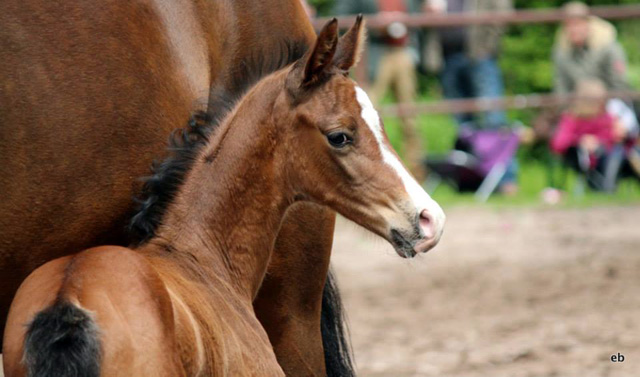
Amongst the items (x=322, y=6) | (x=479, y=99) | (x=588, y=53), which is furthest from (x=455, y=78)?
(x=322, y=6)

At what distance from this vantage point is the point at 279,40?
400 cm

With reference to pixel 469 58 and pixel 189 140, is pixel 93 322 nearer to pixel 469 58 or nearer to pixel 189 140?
pixel 189 140

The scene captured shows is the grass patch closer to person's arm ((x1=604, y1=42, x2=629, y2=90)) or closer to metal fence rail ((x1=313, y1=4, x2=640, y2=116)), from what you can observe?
metal fence rail ((x1=313, y1=4, x2=640, y2=116))

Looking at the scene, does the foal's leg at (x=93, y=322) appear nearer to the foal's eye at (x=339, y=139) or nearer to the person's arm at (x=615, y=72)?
the foal's eye at (x=339, y=139)

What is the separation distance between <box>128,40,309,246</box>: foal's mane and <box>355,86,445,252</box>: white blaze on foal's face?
0.37 meters

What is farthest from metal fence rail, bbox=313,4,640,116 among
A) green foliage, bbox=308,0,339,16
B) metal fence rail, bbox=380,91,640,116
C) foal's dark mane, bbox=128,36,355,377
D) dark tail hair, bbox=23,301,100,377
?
dark tail hair, bbox=23,301,100,377

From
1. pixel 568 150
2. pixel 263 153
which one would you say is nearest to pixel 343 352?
pixel 263 153

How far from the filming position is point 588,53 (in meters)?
10.7

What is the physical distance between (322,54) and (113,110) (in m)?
0.67

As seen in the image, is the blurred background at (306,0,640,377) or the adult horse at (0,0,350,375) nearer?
the adult horse at (0,0,350,375)

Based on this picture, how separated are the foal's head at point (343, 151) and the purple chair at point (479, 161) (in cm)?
686

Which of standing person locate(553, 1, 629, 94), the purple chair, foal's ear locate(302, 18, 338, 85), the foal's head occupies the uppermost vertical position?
standing person locate(553, 1, 629, 94)

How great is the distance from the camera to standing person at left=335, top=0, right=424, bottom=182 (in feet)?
35.1

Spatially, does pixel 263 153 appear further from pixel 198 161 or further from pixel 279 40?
pixel 279 40
